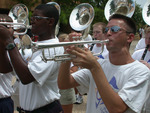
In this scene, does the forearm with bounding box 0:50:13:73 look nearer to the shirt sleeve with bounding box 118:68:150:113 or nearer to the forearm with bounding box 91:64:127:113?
the forearm with bounding box 91:64:127:113

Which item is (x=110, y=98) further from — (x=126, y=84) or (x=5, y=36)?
(x=5, y=36)

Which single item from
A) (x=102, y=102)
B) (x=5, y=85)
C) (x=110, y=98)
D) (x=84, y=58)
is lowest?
(x=5, y=85)

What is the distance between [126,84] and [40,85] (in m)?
1.02

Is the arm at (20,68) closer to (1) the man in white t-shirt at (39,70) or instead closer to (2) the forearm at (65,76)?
(1) the man in white t-shirt at (39,70)

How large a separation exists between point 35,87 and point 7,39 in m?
0.66

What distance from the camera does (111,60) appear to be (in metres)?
1.86

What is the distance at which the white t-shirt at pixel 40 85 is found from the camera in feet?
6.88

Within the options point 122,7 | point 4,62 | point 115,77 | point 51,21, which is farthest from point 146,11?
point 4,62

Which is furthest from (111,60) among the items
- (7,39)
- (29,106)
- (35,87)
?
(7,39)

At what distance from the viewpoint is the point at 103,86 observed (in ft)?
4.96

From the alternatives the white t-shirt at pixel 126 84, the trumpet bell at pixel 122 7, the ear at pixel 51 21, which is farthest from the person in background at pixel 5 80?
the trumpet bell at pixel 122 7

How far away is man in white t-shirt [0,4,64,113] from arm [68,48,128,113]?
1.86ft

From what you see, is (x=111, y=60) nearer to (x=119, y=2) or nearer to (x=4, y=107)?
(x=119, y=2)

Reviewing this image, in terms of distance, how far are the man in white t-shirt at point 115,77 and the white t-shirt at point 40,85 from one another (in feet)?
1.01
